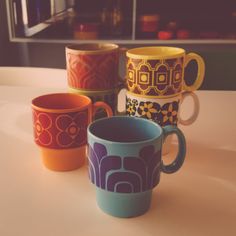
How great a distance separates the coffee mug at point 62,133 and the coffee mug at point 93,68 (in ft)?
0.15

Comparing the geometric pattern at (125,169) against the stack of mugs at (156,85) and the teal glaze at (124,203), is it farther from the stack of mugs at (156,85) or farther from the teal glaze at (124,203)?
the stack of mugs at (156,85)

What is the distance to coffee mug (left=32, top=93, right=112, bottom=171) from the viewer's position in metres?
0.52

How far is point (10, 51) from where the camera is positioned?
222 centimetres

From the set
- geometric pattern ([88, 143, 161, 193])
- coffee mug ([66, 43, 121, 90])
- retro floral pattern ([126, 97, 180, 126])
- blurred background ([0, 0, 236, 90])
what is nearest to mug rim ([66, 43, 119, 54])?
coffee mug ([66, 43, 121, 90])

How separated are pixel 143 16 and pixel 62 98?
1568 millimetres

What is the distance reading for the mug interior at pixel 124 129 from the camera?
49 cm

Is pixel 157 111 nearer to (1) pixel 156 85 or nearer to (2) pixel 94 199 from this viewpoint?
(1) pixel 156 85

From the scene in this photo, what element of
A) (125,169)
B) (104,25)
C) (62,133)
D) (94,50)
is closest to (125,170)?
(125,169)

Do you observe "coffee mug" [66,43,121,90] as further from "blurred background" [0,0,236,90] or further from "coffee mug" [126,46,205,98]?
"blurred background" [0,0,236,90]

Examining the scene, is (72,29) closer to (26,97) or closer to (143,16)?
(143,16)

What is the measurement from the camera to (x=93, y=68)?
1.99ft

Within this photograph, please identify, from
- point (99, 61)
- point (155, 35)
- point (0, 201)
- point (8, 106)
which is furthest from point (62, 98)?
Result: point (155, 35)

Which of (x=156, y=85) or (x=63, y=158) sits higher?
(x=156, y=85)

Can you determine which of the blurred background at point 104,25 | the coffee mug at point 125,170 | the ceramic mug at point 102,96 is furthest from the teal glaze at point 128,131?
the blurred background at point 104,25
